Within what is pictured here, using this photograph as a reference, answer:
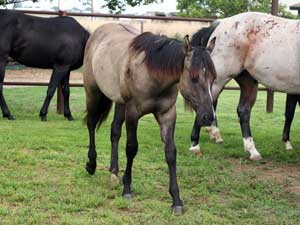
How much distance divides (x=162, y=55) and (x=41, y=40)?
547 centimetres

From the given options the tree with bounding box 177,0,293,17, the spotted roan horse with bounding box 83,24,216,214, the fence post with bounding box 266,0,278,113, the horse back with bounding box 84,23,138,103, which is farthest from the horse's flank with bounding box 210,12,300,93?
the tree with bounding box 177,0,293,17

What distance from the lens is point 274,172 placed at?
20.2 ft

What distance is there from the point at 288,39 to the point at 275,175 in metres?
1.65

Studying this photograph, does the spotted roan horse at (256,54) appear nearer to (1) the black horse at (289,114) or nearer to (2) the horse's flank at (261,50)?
(2) the horse's flank at (261,50)

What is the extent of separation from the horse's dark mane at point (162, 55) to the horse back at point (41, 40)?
499cm

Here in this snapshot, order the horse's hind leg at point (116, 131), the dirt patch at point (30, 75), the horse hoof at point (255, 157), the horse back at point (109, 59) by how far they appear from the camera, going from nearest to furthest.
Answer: the horse back at point (109, 59)
the horse's hind leg at point (116, 131)
the horse hoof at point (255, 157)
the dirt patch at point (30, 75)

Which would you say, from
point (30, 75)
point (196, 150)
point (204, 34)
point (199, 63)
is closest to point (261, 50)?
point (204, 34)

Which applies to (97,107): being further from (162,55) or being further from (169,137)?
(162,55)

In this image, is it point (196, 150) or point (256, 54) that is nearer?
point (256, 54)

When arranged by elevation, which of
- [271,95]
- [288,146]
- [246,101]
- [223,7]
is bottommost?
[223,7]

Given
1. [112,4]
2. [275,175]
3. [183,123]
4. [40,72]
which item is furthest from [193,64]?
[40,72]

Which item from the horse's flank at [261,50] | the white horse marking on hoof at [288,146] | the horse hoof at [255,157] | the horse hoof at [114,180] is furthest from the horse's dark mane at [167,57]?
the white horse marking on hoof at [288,146]

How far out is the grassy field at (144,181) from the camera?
14.4 ft

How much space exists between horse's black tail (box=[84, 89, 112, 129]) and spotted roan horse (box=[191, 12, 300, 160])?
154 centimetres
